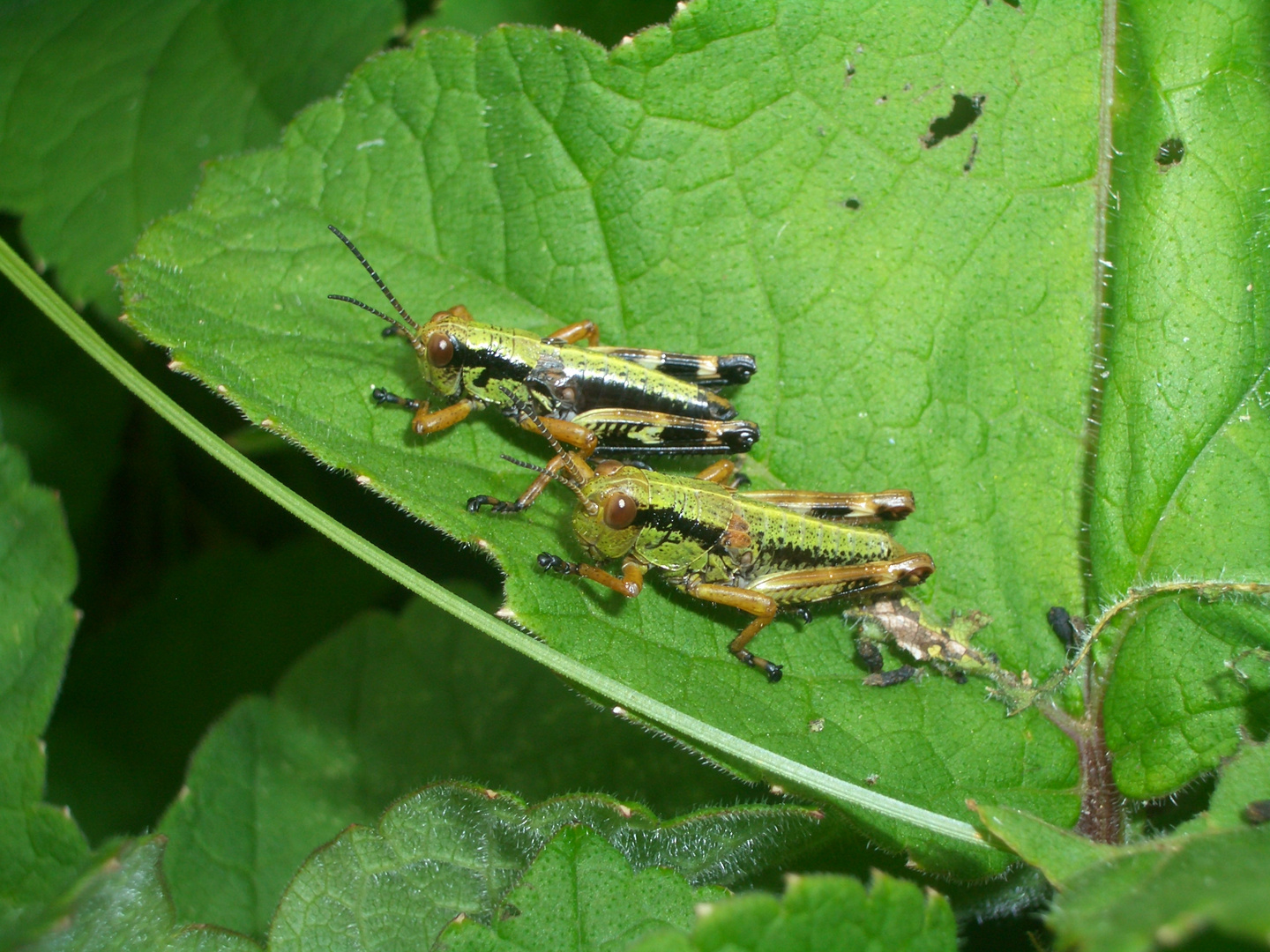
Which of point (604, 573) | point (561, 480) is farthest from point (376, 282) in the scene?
point (604, 573)

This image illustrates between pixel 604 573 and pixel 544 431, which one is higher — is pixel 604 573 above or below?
below

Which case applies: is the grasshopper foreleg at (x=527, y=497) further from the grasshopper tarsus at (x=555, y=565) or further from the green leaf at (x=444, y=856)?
the green leaf at (x=444, y=856)

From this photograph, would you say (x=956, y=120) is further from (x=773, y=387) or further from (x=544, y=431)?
(x=544, y=431)

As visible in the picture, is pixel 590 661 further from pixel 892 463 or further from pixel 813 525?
pixel 892 463

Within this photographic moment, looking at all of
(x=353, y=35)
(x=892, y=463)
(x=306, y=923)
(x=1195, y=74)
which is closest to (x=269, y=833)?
(x=306, y=923)

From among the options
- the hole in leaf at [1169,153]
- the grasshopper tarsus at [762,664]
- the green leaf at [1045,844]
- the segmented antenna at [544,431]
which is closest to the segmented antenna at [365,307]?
the segmented antenna at [544,431]

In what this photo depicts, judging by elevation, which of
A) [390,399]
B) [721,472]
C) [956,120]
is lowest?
[721,472]
